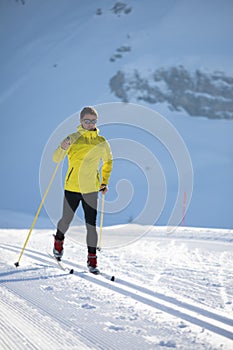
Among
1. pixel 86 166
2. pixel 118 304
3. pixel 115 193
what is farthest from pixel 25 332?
pixel 115 193

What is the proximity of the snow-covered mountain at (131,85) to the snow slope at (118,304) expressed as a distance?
20.5 m

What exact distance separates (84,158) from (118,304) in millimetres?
1718

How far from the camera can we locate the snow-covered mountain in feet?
114

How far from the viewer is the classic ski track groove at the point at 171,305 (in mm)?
2455

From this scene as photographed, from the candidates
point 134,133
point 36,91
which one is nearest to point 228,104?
point 134,133

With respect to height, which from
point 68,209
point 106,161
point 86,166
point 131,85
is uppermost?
point 131,85

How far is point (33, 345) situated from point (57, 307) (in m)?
0.67

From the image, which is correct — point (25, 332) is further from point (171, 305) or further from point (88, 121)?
point (88, 121)

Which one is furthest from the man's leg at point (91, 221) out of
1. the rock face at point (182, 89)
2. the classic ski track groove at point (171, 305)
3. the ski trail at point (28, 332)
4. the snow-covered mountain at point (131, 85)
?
the rock face at point (182, 89)

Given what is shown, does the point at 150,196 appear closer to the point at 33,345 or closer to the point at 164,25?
the point at 33,345

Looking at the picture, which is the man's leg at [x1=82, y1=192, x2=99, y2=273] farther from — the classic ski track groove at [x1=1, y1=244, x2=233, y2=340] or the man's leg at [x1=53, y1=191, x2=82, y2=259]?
the classic ski track groove at [x1=1, y1=244, x2=233, y2=340]

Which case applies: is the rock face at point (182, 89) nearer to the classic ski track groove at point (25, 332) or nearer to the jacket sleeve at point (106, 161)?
the jacket sleeve at point (106, 161)

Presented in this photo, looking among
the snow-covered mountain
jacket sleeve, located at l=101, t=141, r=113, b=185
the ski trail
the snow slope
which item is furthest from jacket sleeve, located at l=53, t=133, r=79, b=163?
the snow-covered mountain

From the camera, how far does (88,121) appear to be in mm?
4020
